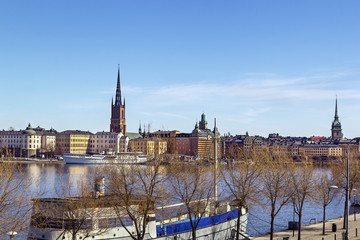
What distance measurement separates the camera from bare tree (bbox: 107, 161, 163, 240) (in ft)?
84.6

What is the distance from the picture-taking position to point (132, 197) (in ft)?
90.1

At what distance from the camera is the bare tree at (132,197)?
84.6 ft

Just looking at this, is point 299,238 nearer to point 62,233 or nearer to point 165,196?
point 165,196

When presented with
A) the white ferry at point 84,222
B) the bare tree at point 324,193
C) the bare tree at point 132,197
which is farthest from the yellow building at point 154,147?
the bare tree at point 324,193

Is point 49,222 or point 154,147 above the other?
point 154,147

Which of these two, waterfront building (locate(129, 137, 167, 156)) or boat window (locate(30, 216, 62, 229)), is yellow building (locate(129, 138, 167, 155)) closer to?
waterfront building (locate(129, 137, 167, 156))

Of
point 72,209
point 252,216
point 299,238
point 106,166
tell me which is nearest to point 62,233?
point 72,209

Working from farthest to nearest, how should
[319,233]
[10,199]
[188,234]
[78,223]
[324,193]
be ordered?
[324,193], [319,233], [188,234], [78,223], [10,199]

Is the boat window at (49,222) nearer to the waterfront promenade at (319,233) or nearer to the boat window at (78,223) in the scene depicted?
the boat window at (78,223)

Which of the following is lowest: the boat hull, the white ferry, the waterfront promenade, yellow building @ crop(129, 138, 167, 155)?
the waterfront promenade

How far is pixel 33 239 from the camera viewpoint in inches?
970

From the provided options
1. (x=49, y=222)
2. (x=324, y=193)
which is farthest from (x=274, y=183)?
(x=49, y=222)

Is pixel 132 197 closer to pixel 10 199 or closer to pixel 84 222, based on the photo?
pixel 84 222

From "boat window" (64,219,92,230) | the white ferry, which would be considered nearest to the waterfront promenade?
the white ferry
